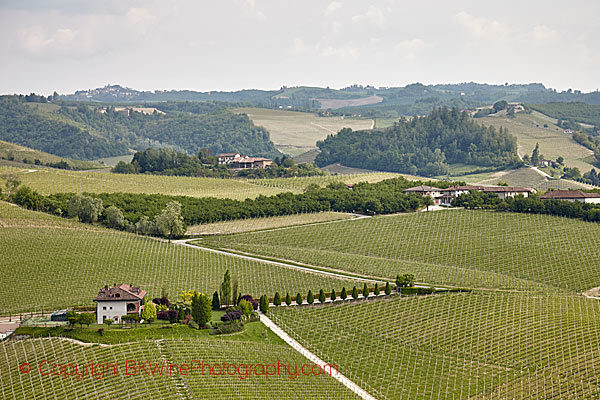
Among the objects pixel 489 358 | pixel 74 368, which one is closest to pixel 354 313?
pixel 489 358

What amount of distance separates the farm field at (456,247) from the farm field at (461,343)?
10.3 metres

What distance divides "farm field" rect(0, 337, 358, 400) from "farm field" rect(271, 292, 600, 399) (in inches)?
186

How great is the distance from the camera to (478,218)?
117625 mm

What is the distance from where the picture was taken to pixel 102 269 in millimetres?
87375

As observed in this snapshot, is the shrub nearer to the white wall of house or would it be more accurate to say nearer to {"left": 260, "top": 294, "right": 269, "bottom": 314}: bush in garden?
{"left": 260, "top": 294, "right": 269, "bottom": 314}: bush in garden

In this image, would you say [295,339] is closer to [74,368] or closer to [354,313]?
[354,313]

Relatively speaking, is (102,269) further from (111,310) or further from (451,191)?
(451,191)

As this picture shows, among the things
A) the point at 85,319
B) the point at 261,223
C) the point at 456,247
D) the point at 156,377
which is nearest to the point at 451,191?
the point at 456,247

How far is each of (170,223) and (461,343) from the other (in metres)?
52.0

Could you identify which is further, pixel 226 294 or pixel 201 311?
pixel 226 294

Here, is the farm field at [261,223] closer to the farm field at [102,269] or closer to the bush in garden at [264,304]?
the farm field at [102,269]

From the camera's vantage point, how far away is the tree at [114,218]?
113 m

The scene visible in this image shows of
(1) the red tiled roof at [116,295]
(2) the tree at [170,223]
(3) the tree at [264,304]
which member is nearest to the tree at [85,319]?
(1) the red tiled roof at [116,295]

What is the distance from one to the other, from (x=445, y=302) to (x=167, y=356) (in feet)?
101
